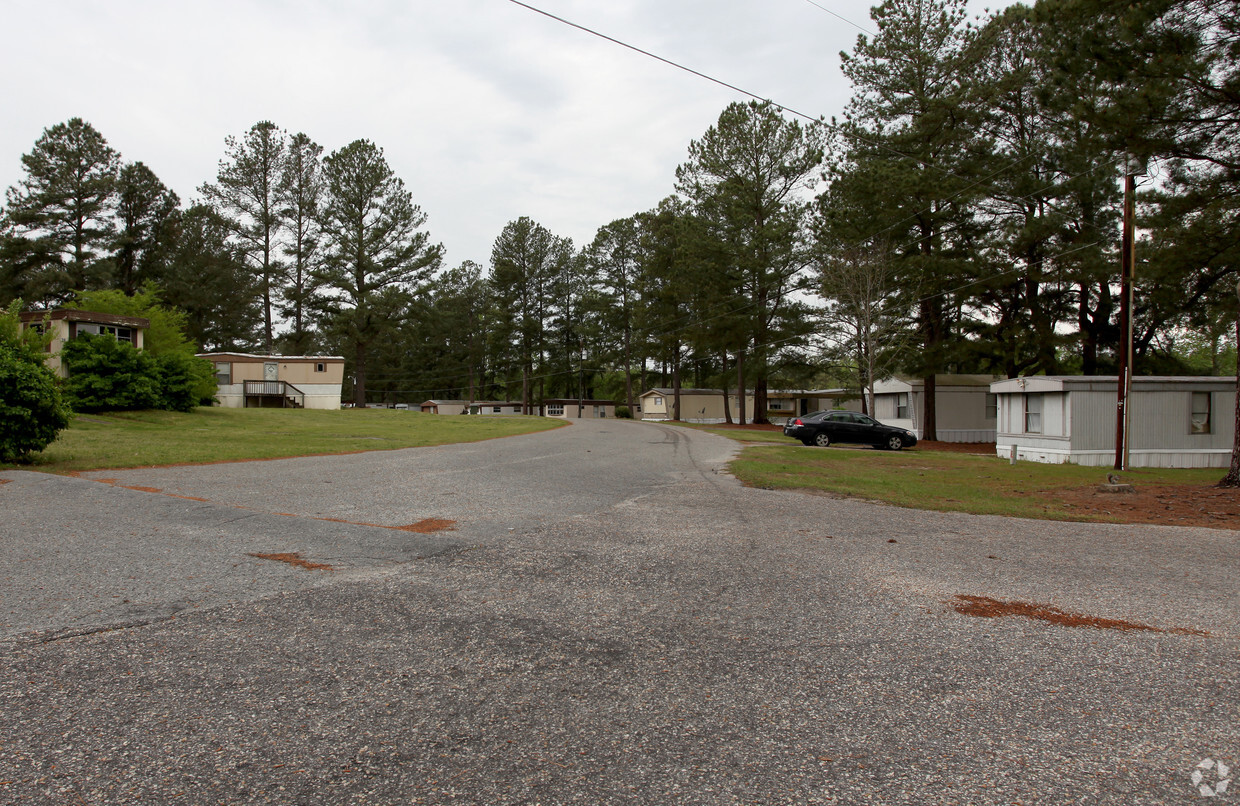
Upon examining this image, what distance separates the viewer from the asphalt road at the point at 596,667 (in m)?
2.54

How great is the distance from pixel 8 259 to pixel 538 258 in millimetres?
38746

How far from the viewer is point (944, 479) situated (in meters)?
13.7

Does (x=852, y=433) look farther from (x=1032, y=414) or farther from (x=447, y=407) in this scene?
(x=447, y=407)

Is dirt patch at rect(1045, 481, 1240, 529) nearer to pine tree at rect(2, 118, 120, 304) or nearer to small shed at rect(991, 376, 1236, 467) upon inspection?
small shed at rect(991, 376, 1236, 467)

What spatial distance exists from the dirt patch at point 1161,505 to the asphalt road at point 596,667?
266cm

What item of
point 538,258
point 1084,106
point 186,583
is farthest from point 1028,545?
point 538,258

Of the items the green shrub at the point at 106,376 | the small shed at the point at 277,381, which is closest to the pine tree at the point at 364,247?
the small shed at the point at 277,381

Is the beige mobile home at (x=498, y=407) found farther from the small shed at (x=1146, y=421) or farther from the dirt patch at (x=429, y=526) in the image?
the dirt patch at (x=429, y=526)

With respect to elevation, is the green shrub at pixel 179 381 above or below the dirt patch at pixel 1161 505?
above

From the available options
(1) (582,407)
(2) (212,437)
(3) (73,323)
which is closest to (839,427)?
(2) (212,437)

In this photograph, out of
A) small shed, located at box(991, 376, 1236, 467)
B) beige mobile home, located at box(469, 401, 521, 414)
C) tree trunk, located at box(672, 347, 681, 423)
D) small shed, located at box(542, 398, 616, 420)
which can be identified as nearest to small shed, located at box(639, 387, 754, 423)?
tree trunk, located at box(672, 347, 681, 423)

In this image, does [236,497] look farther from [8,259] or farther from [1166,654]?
[8,259]

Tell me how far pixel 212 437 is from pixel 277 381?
65.0 ft

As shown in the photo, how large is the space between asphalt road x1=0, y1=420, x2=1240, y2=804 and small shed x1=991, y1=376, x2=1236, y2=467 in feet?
48.9
